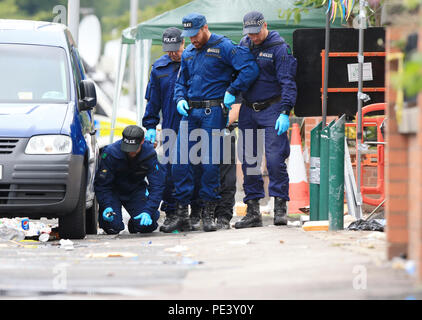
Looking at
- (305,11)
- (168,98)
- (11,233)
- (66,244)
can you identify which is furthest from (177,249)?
(305,11)

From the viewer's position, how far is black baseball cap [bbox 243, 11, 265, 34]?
9.49 m

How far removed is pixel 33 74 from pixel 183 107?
4.81 ft

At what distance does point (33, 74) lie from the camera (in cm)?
962

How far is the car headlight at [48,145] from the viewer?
28.7ft

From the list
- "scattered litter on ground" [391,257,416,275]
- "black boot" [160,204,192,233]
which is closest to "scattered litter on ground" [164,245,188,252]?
"black boot" [160,204,192,233]

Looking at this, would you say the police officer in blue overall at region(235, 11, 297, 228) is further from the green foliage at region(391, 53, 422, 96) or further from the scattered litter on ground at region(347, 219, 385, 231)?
the green foliage at region(391, 53, 422, 96)

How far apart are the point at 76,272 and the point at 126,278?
51 centimetres

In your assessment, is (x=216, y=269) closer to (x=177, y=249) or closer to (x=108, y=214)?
(x=177, y=249)

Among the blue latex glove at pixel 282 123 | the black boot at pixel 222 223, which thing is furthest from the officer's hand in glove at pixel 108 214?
the blue latex glove at pixel 282 123

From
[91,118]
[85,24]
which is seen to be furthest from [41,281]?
[85,24]

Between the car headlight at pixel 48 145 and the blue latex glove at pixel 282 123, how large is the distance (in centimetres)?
200

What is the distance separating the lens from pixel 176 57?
1045 centimetres

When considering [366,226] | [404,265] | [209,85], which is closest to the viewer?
[404,265]
